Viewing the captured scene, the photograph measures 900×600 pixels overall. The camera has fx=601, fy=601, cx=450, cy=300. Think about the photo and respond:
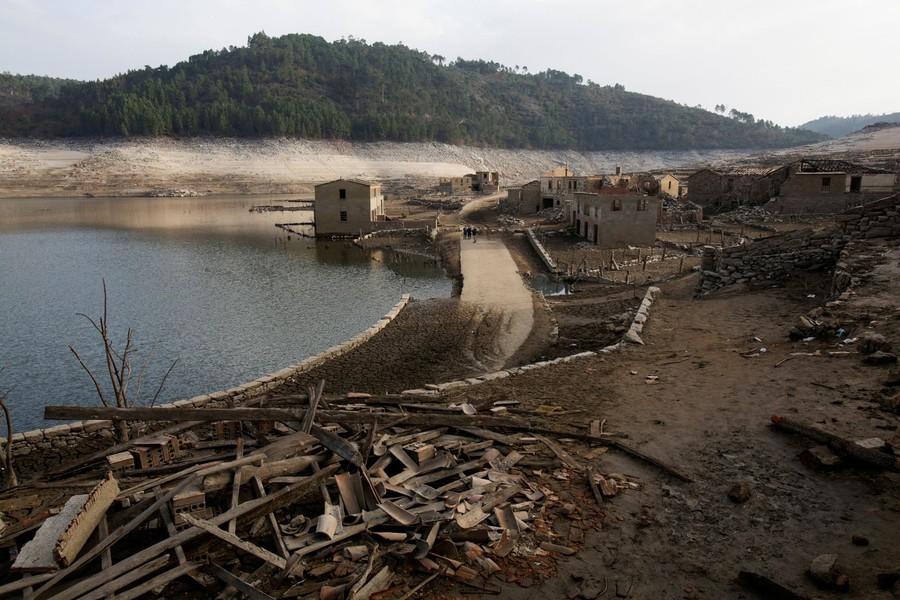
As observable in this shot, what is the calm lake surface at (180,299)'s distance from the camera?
2042 centimetres

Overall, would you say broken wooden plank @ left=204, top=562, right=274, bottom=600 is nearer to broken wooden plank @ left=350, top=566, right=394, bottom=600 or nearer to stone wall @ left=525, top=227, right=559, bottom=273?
broken wooden plank @ left=350, top=566, right=394, bottom=600

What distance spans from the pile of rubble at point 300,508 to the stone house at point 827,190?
146 ft

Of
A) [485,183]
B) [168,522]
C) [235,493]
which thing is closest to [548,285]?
[235,493]

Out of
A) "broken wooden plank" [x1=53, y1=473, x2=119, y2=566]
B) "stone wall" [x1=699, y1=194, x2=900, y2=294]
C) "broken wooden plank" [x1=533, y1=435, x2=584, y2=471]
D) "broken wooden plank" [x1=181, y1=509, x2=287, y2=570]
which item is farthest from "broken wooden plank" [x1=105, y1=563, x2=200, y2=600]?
"stone wall" [x1=699, y1=194, x2=900, y2=294]

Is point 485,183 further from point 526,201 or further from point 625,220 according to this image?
point 625,220

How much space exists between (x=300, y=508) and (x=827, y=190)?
4943cm

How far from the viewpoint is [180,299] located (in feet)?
102

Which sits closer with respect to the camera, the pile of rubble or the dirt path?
the pile of rubble

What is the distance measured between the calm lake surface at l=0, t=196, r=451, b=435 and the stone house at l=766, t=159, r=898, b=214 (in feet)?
91.5

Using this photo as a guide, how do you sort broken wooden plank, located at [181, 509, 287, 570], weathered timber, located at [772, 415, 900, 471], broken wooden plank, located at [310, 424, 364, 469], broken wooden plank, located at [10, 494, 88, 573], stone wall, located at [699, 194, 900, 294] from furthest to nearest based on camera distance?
1. stone wall, located at [699, 194, 900, 294]
2. broken wooden plank, located at [310, 424, 364, 469]
3. weathered timber, located at [772, 415, 900, 471]
4. broken wooden plank, located at [181, 509, 287, 570]
5. broken wooden plank, located at [10, 494, 88, 573]

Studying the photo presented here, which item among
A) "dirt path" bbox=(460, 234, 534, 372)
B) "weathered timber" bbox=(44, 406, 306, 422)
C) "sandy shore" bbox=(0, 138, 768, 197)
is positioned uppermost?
"sandy shore" bbox=(0, 138, 768, 197)

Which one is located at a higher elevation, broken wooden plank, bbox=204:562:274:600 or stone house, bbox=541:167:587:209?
stone house, bbox=541:167:587:209

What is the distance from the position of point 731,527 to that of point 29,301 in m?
34.6

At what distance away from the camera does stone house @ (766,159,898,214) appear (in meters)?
43.6
